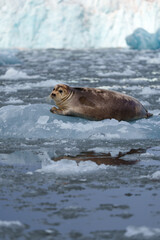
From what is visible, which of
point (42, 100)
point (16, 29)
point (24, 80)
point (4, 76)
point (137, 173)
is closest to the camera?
point (137, 173)

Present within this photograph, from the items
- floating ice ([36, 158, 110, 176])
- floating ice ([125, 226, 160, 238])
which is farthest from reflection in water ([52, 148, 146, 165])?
floating ice ([125, 226, 160, 238])

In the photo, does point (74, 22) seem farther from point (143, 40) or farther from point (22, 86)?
point (22, 86)

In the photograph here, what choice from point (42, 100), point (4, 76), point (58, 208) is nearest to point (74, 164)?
point (58, 208)

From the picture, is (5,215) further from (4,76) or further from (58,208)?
(4,76)

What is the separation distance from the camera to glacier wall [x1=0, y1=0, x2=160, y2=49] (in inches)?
1029

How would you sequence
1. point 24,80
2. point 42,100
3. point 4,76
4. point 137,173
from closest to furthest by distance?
point 137,173 → point 42,100 → point 24,80 → point 4,76

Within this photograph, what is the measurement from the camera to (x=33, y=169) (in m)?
3.20

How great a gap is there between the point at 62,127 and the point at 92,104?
17.2 inches

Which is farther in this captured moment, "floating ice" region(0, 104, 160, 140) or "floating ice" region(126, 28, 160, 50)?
"floating ice" region(126, 28, 160, 50)

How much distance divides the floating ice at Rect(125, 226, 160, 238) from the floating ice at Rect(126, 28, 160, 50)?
23133mm

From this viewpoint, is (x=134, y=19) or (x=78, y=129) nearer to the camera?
(x=78, y=129)

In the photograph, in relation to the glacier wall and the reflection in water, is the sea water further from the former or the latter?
the glacier wall

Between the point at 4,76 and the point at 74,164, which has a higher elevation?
the point at 74,164

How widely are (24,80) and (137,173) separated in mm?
8257
